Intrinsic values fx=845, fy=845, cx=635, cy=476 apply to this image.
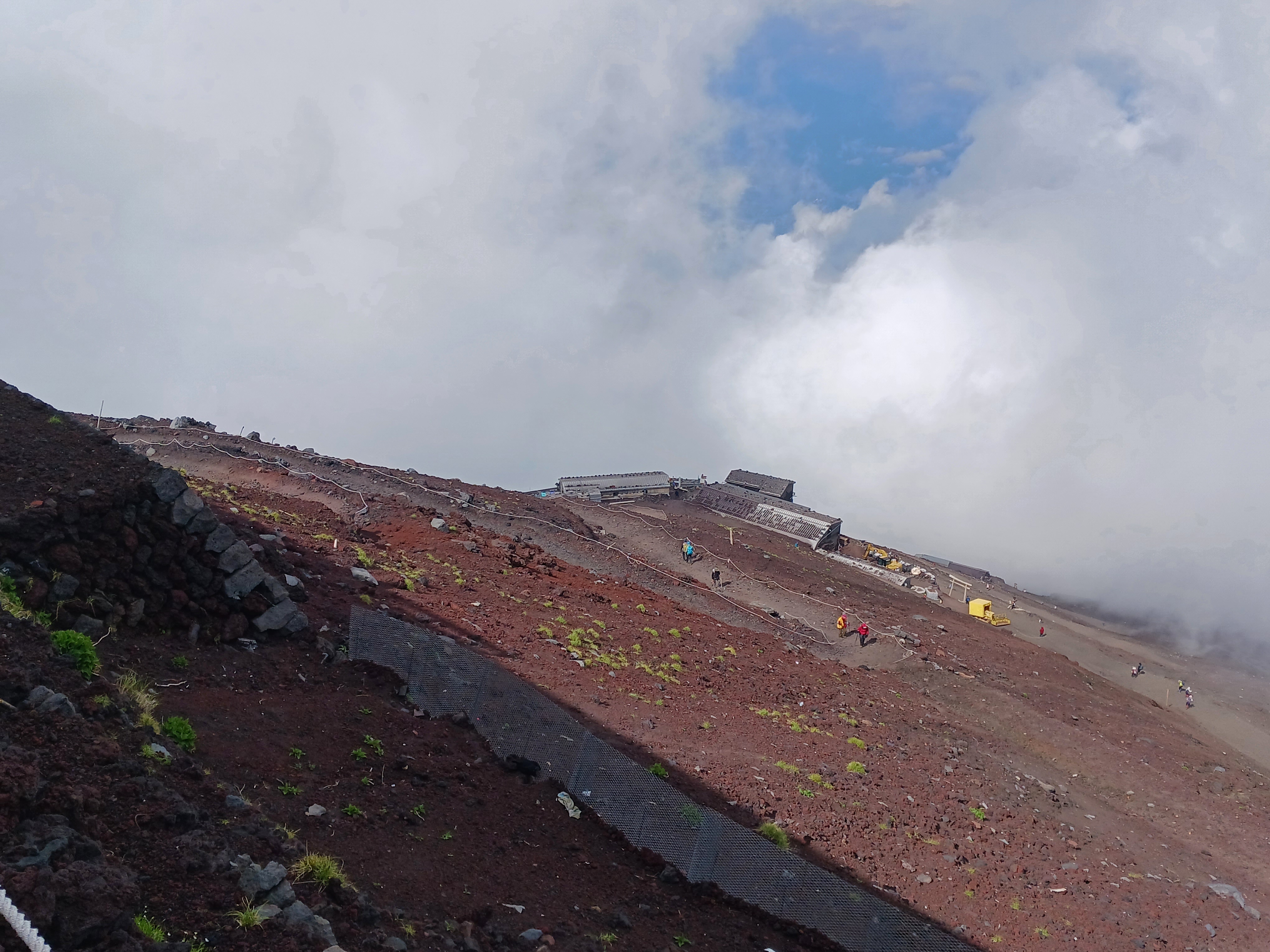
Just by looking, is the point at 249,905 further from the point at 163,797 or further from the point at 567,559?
the point at 567,559

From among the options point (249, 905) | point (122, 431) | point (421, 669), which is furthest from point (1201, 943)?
point (122, 431)

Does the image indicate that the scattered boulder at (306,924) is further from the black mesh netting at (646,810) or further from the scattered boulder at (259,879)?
the black mesh netting at (646,810)

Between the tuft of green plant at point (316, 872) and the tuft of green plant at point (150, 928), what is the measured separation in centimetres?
203

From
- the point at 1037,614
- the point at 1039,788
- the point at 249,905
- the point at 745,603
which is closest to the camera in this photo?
the point at 249,905

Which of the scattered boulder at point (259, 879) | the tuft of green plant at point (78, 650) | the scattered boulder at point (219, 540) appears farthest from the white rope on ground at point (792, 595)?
the scattered boulder at point (259, 879)

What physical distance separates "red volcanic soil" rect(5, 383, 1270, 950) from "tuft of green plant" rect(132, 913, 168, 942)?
7.05ft

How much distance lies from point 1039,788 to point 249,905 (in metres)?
24.4

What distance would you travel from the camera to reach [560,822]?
1519cm

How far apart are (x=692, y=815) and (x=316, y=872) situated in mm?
7630

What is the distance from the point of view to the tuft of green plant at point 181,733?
39.0 ft

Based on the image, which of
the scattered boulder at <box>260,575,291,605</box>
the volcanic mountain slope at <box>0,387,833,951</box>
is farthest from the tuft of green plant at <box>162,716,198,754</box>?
the scattered boulder at <box>260,575,291,605</box>

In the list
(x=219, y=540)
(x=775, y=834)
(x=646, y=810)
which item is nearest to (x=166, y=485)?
(x=219, y=540)

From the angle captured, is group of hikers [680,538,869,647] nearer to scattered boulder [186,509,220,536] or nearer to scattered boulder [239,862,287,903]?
scattered boulder [186,509,220,536]

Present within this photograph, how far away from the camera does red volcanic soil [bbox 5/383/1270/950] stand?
1347 cm
